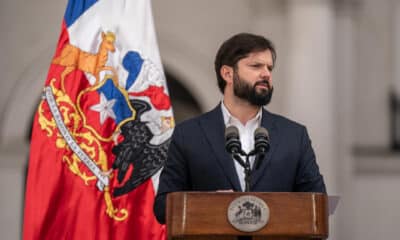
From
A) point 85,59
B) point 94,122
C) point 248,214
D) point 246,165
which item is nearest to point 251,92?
point 246,165

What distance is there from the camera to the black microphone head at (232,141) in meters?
4.37

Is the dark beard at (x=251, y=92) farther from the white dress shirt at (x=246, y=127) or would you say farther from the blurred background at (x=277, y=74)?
the blurred background at (x=277, y=74)

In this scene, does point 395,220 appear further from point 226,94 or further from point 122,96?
point 226,94

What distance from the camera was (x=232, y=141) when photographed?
438cm

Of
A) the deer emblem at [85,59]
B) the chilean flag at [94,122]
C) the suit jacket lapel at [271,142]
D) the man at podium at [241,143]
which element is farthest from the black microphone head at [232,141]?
the deer emblem at [85,59]

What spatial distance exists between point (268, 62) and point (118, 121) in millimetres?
1629

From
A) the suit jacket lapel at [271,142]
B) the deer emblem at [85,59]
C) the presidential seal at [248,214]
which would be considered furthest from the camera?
the deer emblem at [85,59]

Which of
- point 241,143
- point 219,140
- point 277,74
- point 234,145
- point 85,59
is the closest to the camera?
point 234,145

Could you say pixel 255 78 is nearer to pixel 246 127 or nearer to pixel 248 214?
pixel 246 127

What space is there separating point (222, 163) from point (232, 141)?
30 centimetres

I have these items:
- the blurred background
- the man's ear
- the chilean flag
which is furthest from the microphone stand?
the blurred background

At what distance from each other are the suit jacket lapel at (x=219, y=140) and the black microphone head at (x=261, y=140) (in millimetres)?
264

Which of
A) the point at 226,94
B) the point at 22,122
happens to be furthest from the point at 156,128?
the point at 22,122

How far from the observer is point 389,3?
→ 364 inches
